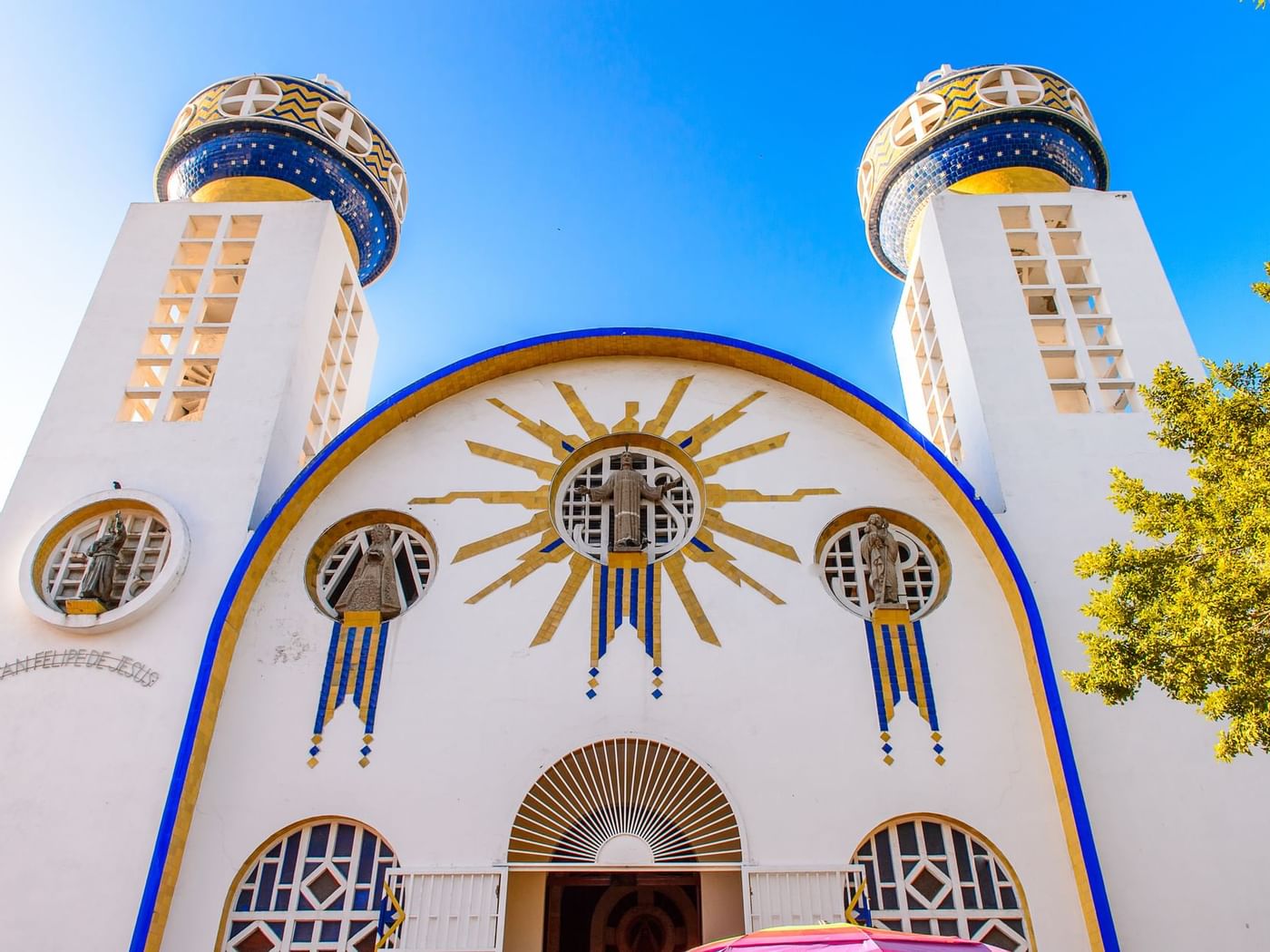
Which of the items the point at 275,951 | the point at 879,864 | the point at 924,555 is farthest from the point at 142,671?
the point at 924,555

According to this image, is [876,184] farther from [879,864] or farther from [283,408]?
[879,864]

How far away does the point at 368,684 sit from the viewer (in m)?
9.16

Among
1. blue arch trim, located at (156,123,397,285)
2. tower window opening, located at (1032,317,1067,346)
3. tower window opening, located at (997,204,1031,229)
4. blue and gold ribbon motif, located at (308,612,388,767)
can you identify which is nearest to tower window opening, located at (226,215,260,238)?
blue arch trim, located at (156,123,397,285)

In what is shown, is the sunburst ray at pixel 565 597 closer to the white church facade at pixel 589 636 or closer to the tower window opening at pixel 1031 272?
the white church facade at pixel 589 636

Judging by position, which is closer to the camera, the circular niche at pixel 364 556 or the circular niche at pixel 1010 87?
the circular niche at pixel 364 556

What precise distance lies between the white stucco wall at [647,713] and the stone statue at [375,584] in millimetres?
→ 239

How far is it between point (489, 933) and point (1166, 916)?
524 cm

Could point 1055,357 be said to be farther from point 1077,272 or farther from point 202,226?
point 202,226

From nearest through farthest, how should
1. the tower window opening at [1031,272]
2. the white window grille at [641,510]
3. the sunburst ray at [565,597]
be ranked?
the sunburst ray at [565,597] < the white window grille at [641,510] < the tower window opening at [1031,272]

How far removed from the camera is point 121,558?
32.7 ft

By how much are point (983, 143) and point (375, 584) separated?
31.8ft

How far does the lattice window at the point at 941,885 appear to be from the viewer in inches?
316

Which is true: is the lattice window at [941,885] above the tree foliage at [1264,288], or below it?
below

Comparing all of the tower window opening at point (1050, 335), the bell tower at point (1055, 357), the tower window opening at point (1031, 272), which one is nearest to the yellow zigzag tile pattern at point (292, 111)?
the bell tower at point (1055, 357)
